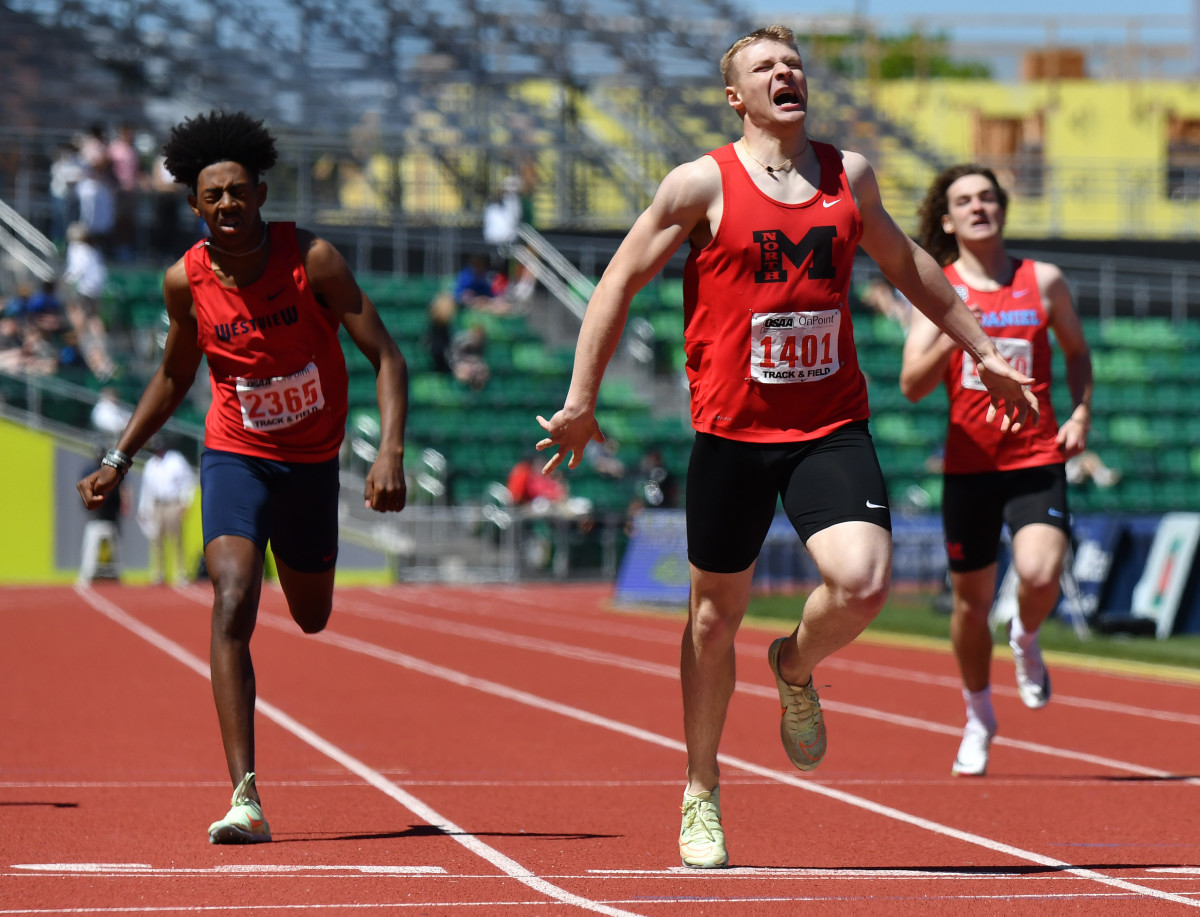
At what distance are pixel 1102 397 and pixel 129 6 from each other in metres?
16.8

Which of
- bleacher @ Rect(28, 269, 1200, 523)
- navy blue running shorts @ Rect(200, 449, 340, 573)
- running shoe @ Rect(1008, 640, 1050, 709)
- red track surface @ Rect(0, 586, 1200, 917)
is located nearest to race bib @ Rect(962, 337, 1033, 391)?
running shoe @ Rect(1008, 640, 1050, 709)

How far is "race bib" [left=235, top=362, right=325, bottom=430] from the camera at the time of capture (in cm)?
622

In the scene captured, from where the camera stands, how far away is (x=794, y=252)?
5.30 m

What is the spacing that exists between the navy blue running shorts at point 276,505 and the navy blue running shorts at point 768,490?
1.45 metres

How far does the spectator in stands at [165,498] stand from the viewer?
22469mm

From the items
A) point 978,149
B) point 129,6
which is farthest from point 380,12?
point 978,149

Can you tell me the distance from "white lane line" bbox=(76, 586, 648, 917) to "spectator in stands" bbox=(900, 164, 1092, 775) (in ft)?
7.56

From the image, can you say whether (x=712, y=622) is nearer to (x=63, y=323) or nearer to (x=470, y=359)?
(x=63, y=323)

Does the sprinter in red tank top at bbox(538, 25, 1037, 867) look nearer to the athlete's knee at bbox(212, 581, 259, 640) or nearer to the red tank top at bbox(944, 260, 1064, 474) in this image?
the athlete's knee at bbox(212, 581, 259, 640)

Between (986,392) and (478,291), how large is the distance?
20120 mm

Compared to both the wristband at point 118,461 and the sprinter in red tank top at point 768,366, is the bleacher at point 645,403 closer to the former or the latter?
the wristband at point 118,461

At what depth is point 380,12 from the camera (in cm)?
3309

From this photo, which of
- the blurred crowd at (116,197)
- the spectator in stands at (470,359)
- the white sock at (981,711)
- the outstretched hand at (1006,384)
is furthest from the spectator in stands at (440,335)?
the outstretched hand at (1006,384)

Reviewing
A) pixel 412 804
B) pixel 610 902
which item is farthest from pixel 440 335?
pixel 610 902
